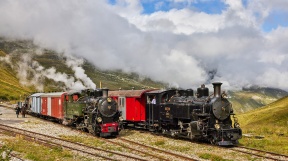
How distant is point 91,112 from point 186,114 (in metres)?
7.46

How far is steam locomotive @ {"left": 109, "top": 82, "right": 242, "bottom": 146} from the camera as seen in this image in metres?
21.2

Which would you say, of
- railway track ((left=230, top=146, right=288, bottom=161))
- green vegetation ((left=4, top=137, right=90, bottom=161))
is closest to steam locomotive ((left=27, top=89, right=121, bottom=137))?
green vegetation ((left=4, top=137, right=90, bottom=161))

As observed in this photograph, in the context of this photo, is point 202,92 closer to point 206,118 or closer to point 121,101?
point 206,118

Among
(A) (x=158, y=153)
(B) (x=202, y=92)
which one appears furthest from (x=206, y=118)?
(A) (x=158, y=153)

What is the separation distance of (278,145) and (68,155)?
1363 cm

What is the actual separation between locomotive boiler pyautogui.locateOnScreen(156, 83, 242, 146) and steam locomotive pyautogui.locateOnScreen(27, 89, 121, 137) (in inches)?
184

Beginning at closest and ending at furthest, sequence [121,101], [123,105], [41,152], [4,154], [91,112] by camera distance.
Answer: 1. [4,154]
2. [41,152]
3. [91,112]
4. [123,105]
5. [121,101]

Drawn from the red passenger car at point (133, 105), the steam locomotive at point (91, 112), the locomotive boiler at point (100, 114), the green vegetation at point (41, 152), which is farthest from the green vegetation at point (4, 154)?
the red passenger car at point (133, 105)

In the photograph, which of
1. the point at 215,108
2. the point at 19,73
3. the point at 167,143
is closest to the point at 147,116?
the point at 167,143

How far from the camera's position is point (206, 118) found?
21.5 metres

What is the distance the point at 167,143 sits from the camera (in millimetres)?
21922

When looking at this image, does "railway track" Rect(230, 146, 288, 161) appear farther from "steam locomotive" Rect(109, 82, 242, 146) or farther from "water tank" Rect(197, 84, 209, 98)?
"water tank" Rect(197, 84, 209, 98)

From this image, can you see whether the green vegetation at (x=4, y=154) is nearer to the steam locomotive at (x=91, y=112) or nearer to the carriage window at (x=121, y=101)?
the steam locomotive at (x=91, y=112)

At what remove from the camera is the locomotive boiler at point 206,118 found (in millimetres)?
20766
